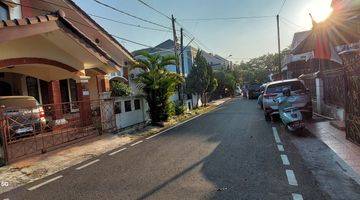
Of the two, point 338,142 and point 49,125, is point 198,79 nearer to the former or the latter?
point 49,125

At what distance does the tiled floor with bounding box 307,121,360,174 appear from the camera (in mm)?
7166

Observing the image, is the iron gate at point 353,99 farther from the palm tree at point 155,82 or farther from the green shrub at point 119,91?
the green shrub at point 119,91

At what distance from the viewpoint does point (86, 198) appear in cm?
577

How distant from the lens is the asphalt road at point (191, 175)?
567cm

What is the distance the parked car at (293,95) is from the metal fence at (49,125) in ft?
23.4

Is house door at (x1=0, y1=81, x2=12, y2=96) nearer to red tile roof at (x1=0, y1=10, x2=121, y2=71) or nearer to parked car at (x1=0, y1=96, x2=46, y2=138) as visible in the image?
red tile roof at (x1=0, y1=10, x2=121, y2=71)

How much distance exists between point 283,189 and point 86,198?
344 cm

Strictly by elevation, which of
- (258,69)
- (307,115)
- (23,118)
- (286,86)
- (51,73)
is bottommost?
(307,115)

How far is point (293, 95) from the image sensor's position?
1376 centimetres

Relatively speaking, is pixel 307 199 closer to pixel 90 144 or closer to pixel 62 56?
pixel 90 144

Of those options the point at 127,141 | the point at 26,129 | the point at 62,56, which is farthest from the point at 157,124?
the point at 26,129

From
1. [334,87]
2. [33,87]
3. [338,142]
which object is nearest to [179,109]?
[33,87]

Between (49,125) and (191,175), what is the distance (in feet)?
21.5

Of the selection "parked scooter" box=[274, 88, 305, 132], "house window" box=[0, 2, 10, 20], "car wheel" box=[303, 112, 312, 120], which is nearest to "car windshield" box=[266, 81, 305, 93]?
"car wheel" box=[303, 112, 312, 120]
